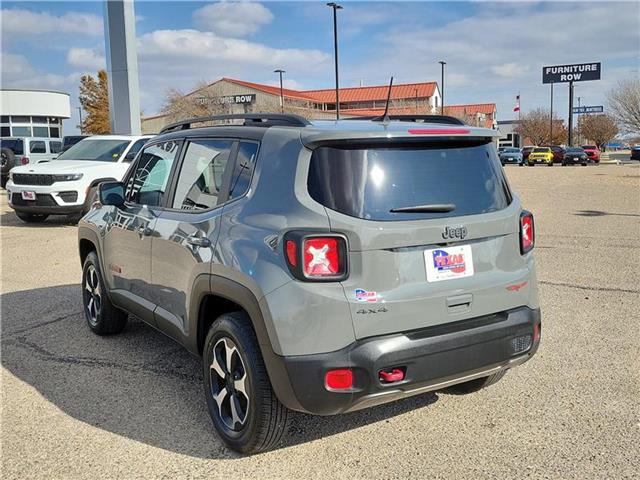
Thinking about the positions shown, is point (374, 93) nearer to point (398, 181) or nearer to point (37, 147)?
point (37, 147)

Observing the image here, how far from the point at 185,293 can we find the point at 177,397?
0.79m

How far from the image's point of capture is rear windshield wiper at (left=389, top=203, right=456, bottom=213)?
2953mm

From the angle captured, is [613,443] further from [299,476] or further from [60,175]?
[60,175]

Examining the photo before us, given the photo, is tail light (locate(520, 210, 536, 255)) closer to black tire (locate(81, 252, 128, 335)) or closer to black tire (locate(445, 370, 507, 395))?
black tire (locate(445, 370, 507, 395))

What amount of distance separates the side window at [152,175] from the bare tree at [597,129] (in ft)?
308

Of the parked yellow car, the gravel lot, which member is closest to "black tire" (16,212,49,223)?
the gravel lot

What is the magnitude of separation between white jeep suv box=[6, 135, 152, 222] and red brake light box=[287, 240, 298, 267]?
30.6 feet

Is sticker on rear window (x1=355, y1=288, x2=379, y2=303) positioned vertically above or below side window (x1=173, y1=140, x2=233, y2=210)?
below

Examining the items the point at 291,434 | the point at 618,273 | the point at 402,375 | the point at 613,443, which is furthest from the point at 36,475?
the point at 618,273

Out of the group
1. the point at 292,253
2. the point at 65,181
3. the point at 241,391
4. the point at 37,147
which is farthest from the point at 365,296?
the point at 37,147

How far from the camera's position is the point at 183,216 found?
3.70 metres

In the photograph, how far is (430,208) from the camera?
9.89ft

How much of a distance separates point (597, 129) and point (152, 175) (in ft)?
319

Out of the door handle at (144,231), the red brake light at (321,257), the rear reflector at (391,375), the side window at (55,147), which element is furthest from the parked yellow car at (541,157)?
the red brake light at (321,257)
